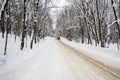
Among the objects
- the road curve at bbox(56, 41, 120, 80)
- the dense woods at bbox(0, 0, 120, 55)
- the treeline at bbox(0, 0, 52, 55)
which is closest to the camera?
the road curve at bbox(56, 41, 120, 80)

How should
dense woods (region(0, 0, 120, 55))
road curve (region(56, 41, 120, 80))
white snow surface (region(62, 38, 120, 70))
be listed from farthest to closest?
dense woods (region(0, 0, 120, 55)), white snow surface (region(62, 38, 120, 70)), road curve (region(56, 41, 120, 80))

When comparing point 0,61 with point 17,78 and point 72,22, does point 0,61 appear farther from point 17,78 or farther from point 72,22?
point 72,22

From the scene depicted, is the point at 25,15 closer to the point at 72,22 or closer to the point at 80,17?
the point at 80,17

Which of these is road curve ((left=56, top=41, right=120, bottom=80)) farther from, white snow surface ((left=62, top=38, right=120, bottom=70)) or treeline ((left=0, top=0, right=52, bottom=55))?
treeline ((left=0, top=0, right=52, bottom=55))

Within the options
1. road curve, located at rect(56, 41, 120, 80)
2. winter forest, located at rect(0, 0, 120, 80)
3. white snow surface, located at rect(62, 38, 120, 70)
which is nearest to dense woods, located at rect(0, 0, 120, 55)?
winter forest, located at rect(0, 0, 120, 80)

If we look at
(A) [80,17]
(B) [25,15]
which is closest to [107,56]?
(B) [25,15]

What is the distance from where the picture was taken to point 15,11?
51.4 metres

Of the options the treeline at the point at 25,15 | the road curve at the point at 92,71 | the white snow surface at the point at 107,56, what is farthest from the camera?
the treeline at the point at 25,15

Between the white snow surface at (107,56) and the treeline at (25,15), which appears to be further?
the treeline at (25,15)

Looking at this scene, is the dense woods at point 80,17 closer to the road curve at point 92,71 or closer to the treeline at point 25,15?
the treeline at point 25,15

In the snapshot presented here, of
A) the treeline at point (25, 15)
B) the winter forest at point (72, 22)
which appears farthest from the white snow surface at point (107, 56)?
the treeline at point (25, 15)

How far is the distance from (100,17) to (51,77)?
2073 centimetres

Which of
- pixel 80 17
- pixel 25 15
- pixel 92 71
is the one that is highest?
pixel 80 17

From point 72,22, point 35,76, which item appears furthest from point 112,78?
point 72,22
